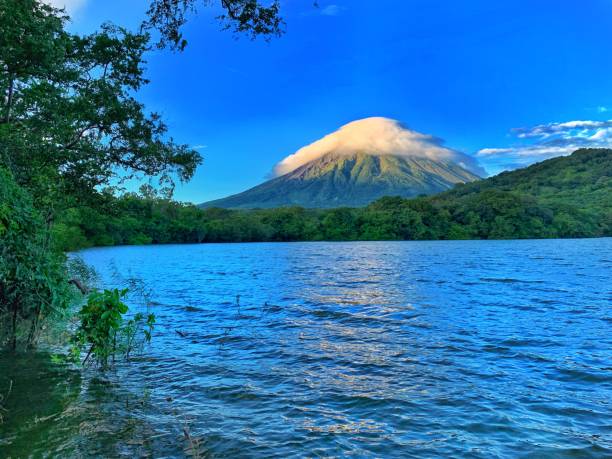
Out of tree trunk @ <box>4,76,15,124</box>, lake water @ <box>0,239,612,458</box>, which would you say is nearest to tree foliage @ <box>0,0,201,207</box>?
tree trunk @ <box>4,76,15,124</box>

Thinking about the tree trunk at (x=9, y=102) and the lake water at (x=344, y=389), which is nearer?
the lake water at (x=344, y=389)

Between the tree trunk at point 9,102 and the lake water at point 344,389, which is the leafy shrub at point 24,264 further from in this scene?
the tree trunk at point 9,102

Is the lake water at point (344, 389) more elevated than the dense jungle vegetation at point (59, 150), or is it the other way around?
the dense jungle vegetation at point (59, 150)

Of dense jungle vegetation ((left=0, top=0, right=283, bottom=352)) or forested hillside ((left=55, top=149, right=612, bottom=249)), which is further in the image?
forested hillside ((left=55, top=149, right=612, bottom=249))

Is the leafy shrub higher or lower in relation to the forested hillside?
lower

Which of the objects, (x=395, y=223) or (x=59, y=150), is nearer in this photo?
(x=59, y=150)

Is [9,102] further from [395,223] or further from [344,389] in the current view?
[395,223]

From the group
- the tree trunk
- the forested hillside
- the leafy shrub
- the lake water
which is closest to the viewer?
the lake water

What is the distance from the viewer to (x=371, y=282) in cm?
2959

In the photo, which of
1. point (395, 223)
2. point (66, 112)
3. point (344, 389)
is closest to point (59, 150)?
point (66, 112)

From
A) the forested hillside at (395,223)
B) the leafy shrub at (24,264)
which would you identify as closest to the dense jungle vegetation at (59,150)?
the leafy shrub at (24,264)

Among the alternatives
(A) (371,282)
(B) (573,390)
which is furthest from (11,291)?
(A) (371,282)

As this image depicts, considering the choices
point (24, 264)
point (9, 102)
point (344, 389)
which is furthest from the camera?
point (9, 102)

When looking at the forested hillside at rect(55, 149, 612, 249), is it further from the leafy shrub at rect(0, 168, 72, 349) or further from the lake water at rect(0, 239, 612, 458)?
the leafy shrub at rect(0, 168, 72, 349)
